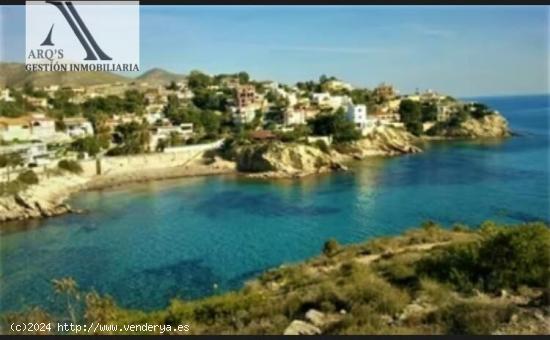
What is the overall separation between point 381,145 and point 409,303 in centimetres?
3174

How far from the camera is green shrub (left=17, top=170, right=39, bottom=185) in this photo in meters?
23.0

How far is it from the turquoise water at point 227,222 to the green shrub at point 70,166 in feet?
10.9

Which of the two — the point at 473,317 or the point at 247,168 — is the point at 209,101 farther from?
the point at 473,317

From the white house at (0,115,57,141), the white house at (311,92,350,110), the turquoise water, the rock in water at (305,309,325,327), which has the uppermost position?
the white house at (311,92,350,110)

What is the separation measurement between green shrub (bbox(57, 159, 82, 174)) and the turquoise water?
333 centimetres

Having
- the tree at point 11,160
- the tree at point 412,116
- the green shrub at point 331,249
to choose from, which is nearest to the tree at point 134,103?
the tree at point 11,160

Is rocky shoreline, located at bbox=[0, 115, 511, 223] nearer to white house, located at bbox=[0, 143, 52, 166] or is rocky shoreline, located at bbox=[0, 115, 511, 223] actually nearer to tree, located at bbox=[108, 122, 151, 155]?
white house, located at bbox=[0, 143, 52, 166]

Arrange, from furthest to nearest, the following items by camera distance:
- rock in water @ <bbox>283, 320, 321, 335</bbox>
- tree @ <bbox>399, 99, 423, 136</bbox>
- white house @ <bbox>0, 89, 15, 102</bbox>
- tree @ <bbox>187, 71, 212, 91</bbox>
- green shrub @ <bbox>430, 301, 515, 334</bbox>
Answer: tree @ <bbox>187, 71, 212, 91</bbox>
tree @ <bbox>399, 99, 423, 136</bbox>
white house @ <bbox>0, 89, 15, 102</bbox>
rock in water @ <bbox>283, 320, 321, 335</bbox>
green shrub @ <bbox>430, 301, 515, 334</bbox>

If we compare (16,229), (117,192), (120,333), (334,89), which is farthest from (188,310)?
(334,89)

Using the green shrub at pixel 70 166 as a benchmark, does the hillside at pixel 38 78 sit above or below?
above

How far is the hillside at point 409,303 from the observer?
5465mm

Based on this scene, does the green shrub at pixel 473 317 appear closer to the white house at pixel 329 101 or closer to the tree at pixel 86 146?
the tree at pixel 86 146

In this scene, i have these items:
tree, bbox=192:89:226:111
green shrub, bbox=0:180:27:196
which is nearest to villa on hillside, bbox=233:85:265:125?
tree, bbox=192:89:226:111

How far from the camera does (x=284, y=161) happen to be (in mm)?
30250
